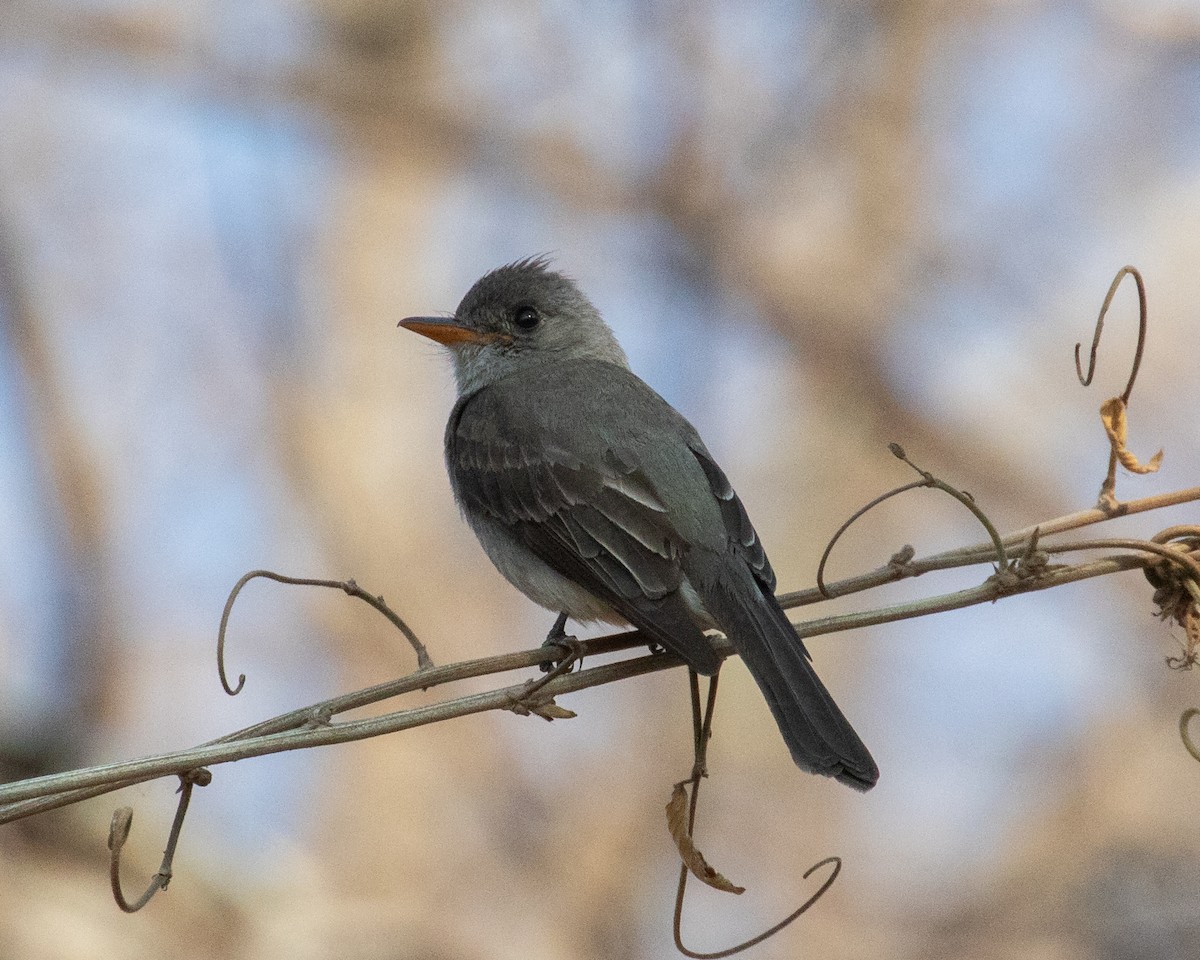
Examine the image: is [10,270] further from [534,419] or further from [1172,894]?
[1172,894]

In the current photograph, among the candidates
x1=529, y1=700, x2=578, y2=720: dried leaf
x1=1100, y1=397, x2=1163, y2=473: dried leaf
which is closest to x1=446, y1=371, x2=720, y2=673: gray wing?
x1=529, y1=700, x2=578, y2=720: dried leaf

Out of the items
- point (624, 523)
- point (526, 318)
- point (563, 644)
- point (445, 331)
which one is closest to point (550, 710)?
point (563, 644)

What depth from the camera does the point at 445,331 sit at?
5.21 metres

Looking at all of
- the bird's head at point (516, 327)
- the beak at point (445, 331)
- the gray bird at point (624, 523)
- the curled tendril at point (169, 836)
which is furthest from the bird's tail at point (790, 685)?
the beak at point (445, 331)

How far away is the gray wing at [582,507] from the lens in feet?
12.0

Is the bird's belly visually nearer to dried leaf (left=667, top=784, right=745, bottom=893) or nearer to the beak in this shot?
the beak

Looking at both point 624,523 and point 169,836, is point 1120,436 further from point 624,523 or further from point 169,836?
point 169,836

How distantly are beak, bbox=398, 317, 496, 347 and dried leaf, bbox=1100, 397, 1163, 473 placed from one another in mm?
2843

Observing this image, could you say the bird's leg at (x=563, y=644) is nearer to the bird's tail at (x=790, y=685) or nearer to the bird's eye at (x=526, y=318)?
the bird's tail at (x=790, y=685)

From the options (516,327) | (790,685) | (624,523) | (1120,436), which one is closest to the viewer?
(1120,436)

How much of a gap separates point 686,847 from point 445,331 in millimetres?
2915

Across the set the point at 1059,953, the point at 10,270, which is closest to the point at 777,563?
the point at 1059,953

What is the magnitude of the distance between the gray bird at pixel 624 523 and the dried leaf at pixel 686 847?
1.31 feet

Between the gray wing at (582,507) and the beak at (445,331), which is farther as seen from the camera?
the beak at (445,331)
